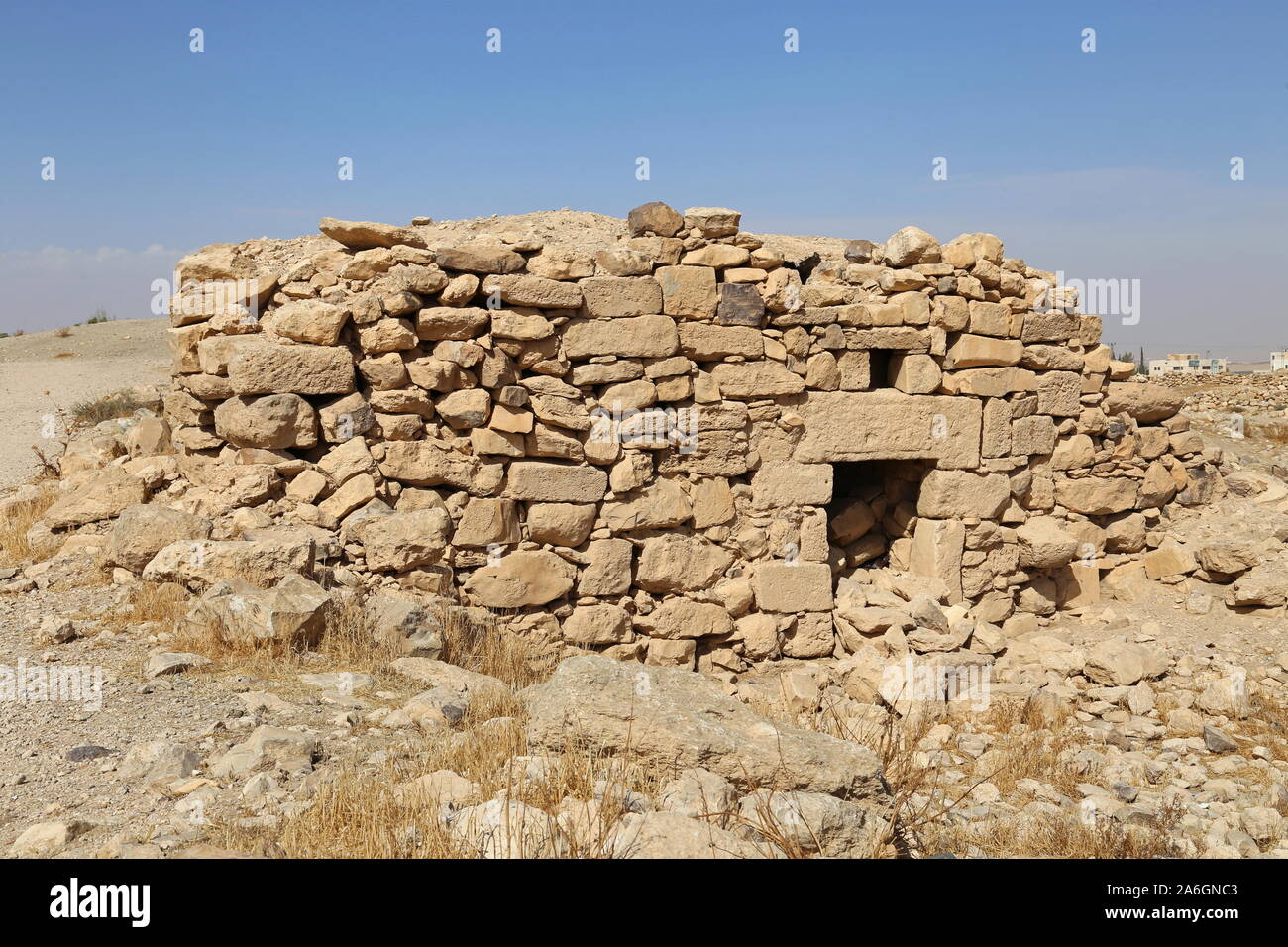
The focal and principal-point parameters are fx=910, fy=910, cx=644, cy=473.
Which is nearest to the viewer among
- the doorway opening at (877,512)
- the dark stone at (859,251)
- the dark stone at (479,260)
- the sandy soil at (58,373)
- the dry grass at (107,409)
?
the dark stone at (479,260)

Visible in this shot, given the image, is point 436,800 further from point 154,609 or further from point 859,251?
point 859,251

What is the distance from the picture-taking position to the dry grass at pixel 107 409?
30.7ft

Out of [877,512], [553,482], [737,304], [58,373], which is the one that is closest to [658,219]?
[737,304]

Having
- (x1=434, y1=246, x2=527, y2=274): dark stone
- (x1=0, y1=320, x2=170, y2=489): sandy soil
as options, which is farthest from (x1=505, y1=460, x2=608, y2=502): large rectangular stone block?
(x1=0, y1=320, x2=170, y2=489): sandy soil

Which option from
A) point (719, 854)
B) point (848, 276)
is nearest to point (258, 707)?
point (719, 854)

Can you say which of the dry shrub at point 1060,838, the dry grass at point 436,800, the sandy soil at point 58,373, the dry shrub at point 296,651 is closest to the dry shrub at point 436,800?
the dry grass at point 436,800

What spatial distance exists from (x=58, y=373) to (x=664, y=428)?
10383 mm

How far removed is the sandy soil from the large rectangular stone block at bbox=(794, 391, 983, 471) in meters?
6.54

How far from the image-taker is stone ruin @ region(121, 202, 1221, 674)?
5816mm

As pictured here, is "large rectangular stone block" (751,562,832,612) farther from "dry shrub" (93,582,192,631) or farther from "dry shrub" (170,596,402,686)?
"dry shrub" (93,582,192,631)

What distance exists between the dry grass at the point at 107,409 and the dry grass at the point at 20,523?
2813 millimetres

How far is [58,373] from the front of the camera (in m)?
12.6

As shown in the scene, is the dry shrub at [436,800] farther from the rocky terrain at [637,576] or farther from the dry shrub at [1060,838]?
the dry shrub at [1060,838]

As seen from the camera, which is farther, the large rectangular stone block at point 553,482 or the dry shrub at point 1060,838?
the large rectangular stone block at point 553,482
